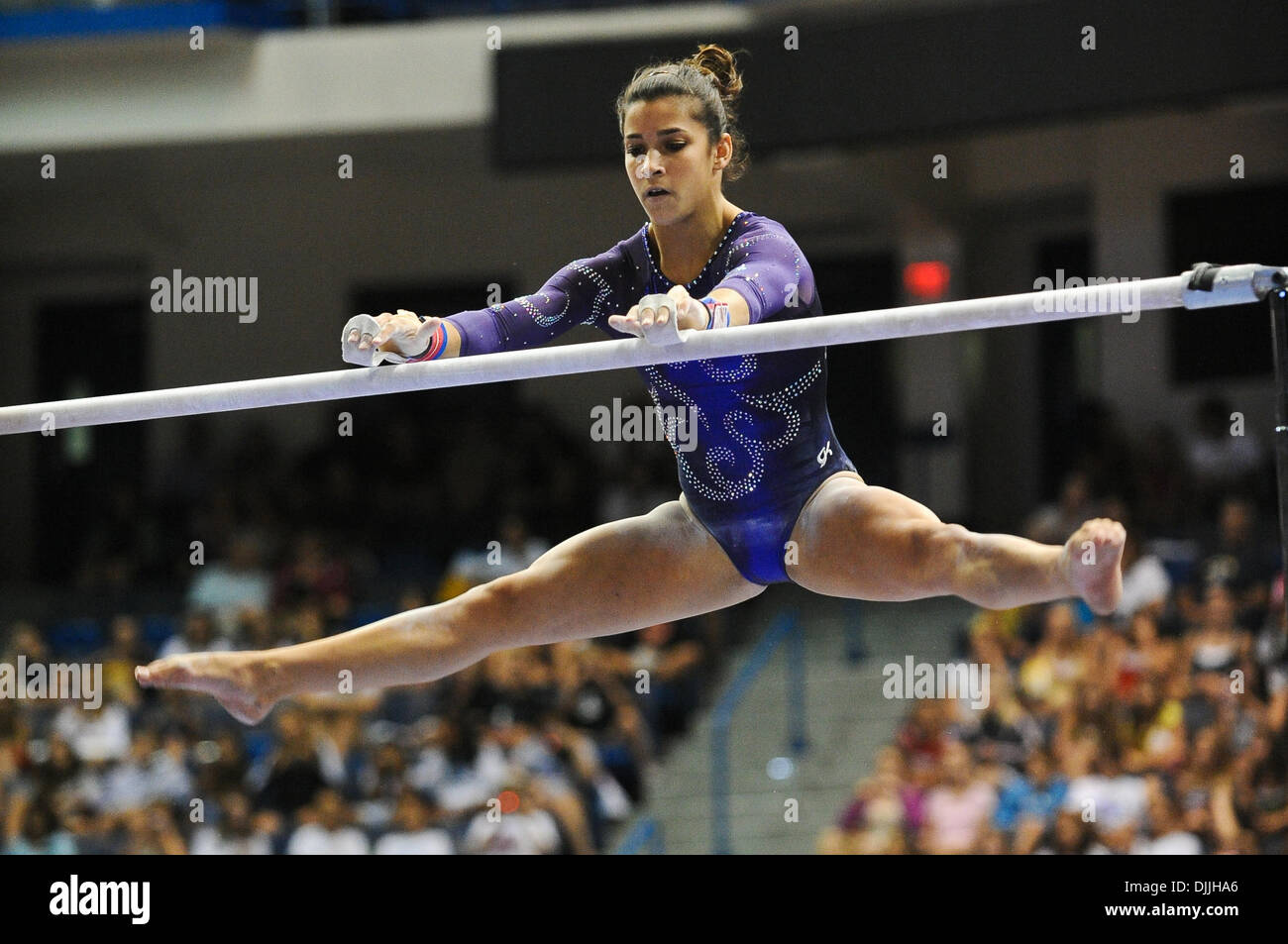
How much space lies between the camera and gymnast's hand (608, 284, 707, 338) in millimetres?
3420

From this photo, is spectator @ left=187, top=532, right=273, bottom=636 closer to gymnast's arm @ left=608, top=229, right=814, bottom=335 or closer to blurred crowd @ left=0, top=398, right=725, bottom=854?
blurred crowd @ left=0, top=398, right=725, bottom=854

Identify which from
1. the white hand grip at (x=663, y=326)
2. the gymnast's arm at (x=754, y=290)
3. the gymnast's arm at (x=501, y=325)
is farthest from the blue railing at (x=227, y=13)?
the white hand grip at (x=663, y=326)

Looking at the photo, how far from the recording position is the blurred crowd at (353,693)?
7.93m

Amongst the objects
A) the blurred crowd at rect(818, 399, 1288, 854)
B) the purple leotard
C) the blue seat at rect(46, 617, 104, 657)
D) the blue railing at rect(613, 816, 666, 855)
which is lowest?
the blue railing at rect(613, 816, 666, 855)

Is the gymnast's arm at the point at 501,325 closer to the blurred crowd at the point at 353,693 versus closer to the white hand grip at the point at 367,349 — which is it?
the white hand grip at the point at 367,349

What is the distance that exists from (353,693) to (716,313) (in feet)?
15.8

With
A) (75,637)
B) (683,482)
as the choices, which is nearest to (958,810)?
(683,482)

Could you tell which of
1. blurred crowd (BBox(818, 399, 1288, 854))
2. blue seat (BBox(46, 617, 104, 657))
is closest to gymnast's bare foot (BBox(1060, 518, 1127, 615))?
blurred crowd (BBox(818, 399, 1288, 854))

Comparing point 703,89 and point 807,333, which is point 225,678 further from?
point 703,89

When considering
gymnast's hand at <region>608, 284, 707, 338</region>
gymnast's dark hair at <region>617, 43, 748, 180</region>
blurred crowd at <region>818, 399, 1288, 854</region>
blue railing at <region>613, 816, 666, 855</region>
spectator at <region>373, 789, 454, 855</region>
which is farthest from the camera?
blue railing at <region>613, 816, 666, 855</region>

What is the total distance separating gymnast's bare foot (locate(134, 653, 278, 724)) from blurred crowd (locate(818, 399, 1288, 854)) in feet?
12.3

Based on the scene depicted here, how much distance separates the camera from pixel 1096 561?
3221 millimetres

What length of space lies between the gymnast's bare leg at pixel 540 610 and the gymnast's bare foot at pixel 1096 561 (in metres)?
1.03
